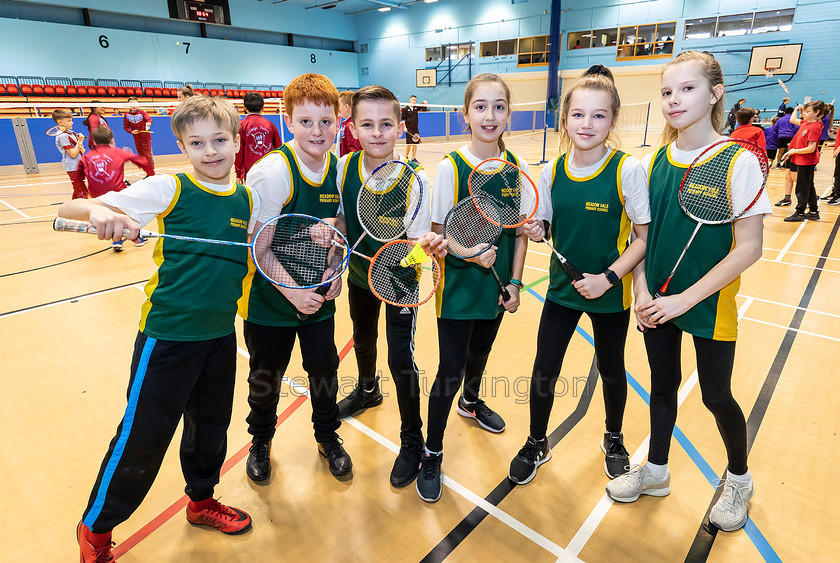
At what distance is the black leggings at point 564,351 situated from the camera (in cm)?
237

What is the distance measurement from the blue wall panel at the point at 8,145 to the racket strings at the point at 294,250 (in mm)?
15408

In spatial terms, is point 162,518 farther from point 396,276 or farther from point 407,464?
point 396,276

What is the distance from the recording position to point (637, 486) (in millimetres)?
2412

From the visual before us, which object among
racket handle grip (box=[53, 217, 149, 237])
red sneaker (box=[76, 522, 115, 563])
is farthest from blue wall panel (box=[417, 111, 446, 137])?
red sneaker (box=[76, 522, 115, 563])

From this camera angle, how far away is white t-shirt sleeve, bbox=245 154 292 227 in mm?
2174

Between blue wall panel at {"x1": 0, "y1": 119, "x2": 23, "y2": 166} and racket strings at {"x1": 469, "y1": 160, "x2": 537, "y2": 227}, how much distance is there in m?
16.0

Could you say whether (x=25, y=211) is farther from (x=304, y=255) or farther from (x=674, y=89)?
(x=674, y=89)

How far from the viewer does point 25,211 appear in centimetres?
880

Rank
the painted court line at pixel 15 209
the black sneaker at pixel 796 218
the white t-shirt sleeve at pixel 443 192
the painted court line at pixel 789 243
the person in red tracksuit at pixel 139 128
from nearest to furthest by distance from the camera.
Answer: the white t-shirt sleeve at pixel 443 192
the painted court line at pixel 789 243
the black sneaker at pixel 796 218
the painted court line at pixel 15 209
the person in red tracksuit at pixel 139 128

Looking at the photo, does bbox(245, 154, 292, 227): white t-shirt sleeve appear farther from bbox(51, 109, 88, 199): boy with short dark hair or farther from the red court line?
bbox(51, 109, 88, 199): boy with short dark hair

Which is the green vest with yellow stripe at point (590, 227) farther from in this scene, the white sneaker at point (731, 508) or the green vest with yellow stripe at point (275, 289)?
the green vest with yellow stripe at point (275, 289)

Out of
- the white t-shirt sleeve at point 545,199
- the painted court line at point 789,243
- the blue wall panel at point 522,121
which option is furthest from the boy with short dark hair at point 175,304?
the blue wall panel at point 522,121

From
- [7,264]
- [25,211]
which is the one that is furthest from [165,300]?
[25,211]

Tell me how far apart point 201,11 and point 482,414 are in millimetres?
30012
